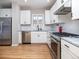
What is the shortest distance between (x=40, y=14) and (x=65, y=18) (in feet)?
13.4

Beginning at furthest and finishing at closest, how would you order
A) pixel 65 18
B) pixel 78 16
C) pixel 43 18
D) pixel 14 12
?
pixel 43 18, pixel 14 12, pixel 65 18, pixel 78 16

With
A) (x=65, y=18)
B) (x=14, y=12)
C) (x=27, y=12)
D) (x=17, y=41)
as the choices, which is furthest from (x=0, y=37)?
(x=65, y=18)

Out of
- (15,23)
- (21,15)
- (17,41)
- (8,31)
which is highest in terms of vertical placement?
(21,15)

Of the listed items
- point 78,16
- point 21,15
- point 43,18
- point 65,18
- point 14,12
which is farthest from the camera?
point 43,18

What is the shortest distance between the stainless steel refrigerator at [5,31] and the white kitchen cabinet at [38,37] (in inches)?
60.3

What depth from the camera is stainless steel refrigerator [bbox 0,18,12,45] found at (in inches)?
279

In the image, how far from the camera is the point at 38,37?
786 cm

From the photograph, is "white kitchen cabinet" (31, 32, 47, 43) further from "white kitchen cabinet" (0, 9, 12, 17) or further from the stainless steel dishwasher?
"white kitchen cabinet" (0, 9, 12, 17)

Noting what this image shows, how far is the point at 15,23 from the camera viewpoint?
704 cm

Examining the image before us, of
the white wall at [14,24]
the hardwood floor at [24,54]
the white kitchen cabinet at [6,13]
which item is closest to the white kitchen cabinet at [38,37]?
the white wall at [14,24]

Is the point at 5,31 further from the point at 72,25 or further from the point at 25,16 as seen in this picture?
the point at 72,25

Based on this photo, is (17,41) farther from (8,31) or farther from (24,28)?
(24,28)

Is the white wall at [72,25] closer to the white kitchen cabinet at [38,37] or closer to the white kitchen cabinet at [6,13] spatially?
the white kitchen cabinet at [38,37]

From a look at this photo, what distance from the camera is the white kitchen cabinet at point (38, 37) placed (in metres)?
7.85
